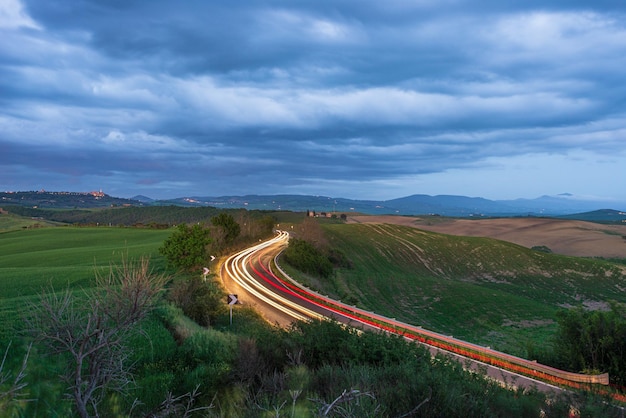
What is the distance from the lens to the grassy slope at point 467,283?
134 feet

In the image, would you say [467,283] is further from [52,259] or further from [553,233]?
[553,233]

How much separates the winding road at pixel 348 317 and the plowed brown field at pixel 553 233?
8410 cm

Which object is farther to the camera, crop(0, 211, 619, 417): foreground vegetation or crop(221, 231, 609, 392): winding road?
crop(221, 231, 609, 392): winding road

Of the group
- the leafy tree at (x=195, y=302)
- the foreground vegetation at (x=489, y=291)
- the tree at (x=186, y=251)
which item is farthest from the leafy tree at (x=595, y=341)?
the tree at (x=186, y=251)

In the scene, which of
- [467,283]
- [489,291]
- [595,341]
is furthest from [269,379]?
[467,283]

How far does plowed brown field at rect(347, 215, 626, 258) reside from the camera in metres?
102

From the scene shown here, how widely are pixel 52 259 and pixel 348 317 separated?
122 ft

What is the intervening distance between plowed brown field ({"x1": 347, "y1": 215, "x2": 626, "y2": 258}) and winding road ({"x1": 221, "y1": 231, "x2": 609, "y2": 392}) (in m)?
84.1

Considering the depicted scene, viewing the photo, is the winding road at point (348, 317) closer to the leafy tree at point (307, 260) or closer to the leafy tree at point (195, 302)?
the leafy tree at point (307, 260)

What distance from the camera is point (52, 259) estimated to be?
46.3 m

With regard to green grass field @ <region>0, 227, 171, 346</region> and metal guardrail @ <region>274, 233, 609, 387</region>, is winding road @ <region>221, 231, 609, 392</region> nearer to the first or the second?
metal guardrail @ <region>274, 233, 609, 387</region>

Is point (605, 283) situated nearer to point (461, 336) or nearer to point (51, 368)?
point (461, 336)

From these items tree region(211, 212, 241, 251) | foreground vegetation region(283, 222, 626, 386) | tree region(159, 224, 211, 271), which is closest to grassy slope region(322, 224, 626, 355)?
foreground vegetation region(283, 222, 626, 386)

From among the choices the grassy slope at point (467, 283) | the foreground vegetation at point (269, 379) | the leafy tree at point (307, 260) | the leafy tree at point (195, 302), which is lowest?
the grassy slope at point (467, 283)
